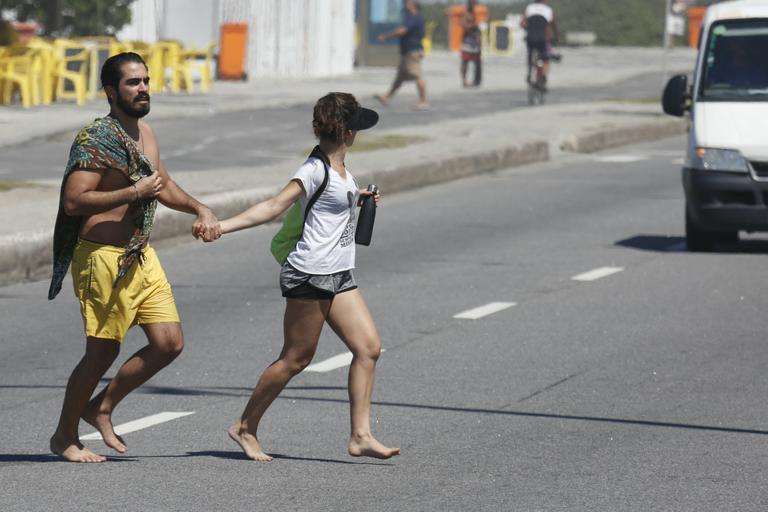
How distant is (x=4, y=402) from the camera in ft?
28.9

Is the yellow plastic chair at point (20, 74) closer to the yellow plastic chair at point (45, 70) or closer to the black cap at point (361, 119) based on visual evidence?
the yellow plastic chair at point (45, 70)

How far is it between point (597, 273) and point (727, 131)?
5.87 feet

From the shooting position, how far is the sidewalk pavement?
15414mm

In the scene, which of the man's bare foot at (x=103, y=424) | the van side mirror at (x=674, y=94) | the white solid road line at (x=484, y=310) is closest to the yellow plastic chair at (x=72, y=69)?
the van side mirror at (x=674, y=94)

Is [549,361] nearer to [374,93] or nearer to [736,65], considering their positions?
[736,65]

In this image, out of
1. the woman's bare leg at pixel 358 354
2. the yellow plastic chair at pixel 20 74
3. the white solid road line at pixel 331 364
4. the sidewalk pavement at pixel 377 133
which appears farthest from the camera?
the yellow plastic chair at pixel 20 74

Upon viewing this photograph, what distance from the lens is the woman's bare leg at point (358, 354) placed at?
7230 millimetres

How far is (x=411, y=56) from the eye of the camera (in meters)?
31.1

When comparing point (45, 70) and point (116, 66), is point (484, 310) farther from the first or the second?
point (45, 70)

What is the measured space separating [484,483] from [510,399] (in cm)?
189

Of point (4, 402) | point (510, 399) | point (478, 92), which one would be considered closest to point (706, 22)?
point (510, 399)

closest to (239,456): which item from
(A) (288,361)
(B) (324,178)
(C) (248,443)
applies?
(C) (248,443)

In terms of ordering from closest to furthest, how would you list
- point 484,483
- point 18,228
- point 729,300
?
1. point 484,483
2. point 729,300
3. point 18,228

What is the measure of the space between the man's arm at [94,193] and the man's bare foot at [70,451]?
0.95 m
